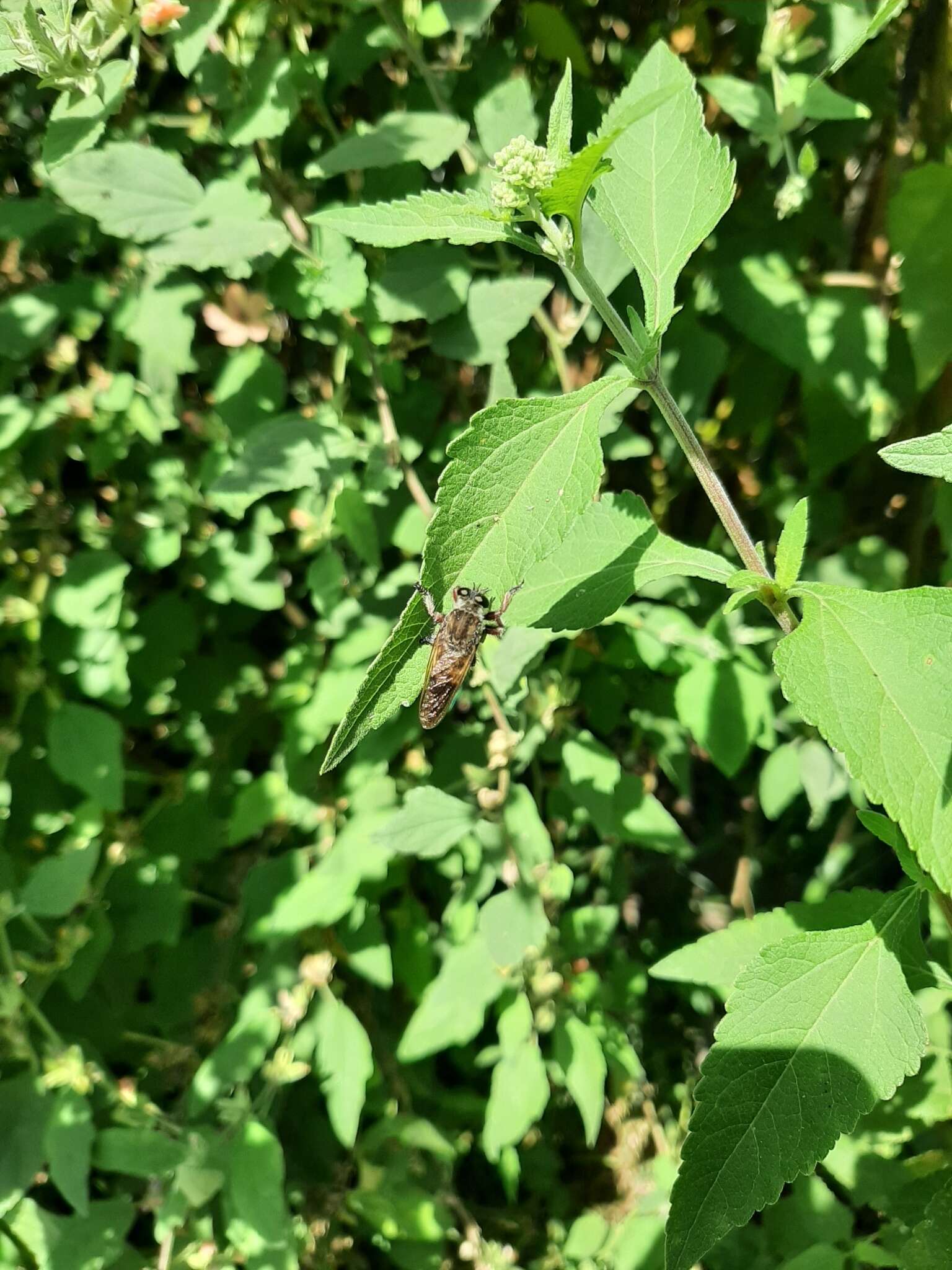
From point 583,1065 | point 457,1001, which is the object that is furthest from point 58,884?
point 583,1065

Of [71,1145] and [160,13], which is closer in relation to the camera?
[160,13]

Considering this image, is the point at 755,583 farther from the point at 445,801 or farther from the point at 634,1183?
the point at 634,1183

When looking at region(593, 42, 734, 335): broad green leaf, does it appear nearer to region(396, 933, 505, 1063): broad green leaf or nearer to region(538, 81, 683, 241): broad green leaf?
region(538, 81, 683, 241): broad green leaf

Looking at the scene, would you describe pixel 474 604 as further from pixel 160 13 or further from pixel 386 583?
pixel 160 13

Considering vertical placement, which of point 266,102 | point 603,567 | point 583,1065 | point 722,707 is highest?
point 266,102

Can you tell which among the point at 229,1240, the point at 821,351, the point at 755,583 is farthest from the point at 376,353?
the point at 229,1240

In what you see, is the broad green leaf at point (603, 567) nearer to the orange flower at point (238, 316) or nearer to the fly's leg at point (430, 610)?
the fly's leg at point (430, 610)

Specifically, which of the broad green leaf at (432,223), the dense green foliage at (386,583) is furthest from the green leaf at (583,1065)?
the broad green leaf at (432,223)
